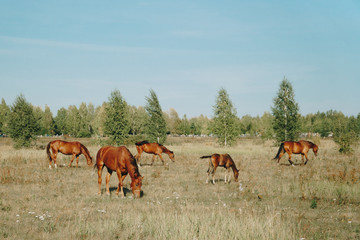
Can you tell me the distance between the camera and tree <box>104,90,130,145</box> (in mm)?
36438

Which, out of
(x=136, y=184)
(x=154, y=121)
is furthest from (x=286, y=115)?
(x=136, y=184)

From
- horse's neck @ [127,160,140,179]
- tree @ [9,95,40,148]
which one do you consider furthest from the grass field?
tree @ [9,95,40,148]

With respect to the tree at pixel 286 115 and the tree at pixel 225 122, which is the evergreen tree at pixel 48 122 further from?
the tree at pixel 286 115

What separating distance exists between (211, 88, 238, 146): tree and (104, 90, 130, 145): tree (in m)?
17.3

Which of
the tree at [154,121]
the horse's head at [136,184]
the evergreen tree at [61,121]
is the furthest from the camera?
the evergreen tree at [61,121]

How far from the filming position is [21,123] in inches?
1437

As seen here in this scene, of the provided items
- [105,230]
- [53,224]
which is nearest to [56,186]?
[53,224]

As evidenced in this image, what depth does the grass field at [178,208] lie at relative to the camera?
6832 millimetres

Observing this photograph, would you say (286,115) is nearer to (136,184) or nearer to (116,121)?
(116,121)

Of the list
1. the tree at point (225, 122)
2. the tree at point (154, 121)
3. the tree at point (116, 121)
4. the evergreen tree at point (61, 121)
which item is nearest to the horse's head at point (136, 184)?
the tree at point (116, 121)

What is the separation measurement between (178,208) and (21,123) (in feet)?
112

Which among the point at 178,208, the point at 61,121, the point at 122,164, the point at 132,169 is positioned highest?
the point at 61,121

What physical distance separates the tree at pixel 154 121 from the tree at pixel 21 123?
1539 cm

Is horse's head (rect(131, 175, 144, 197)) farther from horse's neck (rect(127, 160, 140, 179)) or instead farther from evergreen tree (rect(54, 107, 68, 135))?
evergreen tree (rect(54, 107, 68, 135))
